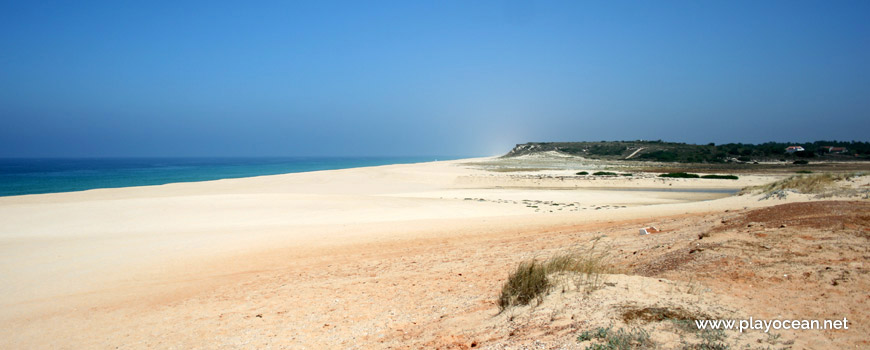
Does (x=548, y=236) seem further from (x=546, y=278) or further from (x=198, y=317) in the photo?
(x=198, y=317)

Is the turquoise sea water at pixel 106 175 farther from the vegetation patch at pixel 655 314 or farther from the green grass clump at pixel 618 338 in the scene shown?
the vegetation patch at pixel 655 314

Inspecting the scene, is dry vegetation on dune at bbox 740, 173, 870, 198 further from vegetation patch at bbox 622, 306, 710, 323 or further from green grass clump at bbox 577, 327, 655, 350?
green grass clump at bbox 577, 327, 655, 350

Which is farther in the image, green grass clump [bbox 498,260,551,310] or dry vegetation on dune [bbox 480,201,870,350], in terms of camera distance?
green grass clump [bbox 498,260,551,310]

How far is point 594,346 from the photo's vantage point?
Answer: 3324mm

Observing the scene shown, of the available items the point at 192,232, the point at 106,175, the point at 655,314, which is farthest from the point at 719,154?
the point at 106,175

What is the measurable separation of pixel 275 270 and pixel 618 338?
7330mm

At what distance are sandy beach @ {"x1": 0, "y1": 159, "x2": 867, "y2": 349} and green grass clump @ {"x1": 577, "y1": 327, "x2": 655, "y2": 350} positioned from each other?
233mm

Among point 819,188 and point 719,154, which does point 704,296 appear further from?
point 719,154

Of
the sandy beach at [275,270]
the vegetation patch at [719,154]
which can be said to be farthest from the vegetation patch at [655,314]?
the vegetation patch at [719,154]

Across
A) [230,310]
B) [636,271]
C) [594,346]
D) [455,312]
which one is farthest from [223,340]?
[636,271]

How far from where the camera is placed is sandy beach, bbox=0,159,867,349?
5.18 m

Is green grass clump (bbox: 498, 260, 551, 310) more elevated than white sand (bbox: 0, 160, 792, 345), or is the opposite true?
green grass clump (bbox: 498, 260, 551, 310)

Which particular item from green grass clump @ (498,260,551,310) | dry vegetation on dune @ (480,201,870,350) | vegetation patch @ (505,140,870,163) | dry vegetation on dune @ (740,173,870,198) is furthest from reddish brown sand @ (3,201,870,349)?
vegetation patch @ (505,140,870,163)

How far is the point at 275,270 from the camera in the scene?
887 centimetres
